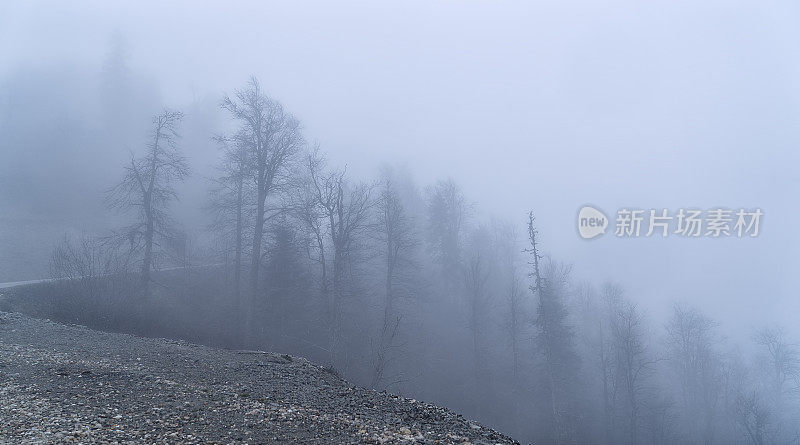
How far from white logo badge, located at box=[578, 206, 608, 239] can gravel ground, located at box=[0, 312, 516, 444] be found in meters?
16.8

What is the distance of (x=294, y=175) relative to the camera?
25219mm

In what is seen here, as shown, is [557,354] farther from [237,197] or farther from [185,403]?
[185,403]

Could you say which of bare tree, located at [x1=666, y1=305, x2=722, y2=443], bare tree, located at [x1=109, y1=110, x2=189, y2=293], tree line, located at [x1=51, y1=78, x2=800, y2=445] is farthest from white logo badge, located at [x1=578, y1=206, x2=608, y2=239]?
bare tree, located at [x1=666, y1=305, x2=722, y2=443]

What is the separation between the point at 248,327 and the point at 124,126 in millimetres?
41799

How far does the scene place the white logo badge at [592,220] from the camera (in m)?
24.3

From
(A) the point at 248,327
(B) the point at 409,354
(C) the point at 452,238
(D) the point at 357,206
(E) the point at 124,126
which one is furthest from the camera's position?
(E) the point at 124,126

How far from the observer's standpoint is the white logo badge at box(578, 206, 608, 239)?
2430 cm

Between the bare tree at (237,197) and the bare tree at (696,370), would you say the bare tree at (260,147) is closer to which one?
the bare tree at (237,197)

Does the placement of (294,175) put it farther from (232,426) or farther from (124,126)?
(124,126)

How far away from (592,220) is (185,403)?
70.6 feet

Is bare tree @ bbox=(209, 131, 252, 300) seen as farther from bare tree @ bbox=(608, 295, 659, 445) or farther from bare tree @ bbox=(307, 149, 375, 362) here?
bare tree @ bbox=(608, 295, 659, 445)

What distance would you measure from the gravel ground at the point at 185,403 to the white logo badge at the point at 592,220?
16824 mm

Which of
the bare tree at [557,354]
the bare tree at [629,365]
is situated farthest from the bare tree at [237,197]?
the bare tree at [629,365]

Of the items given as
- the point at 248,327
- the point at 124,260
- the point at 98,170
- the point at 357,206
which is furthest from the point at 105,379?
the point at 98,170
